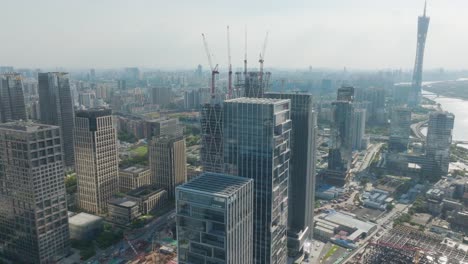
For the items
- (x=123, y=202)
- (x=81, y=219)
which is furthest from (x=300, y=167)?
(x=81, y=219)

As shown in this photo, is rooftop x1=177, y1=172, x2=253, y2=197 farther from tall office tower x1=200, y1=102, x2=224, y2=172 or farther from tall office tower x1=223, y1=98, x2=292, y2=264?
tall office tower x1=200, y1=102, x2=224, y2=172

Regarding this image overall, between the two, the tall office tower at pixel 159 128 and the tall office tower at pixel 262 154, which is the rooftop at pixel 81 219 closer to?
the tall office tower at pixel 262 154

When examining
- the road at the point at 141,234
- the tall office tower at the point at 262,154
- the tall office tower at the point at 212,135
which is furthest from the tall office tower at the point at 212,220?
the road at the point at 141,234

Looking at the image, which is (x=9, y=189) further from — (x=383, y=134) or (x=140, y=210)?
(x=383, y=134)

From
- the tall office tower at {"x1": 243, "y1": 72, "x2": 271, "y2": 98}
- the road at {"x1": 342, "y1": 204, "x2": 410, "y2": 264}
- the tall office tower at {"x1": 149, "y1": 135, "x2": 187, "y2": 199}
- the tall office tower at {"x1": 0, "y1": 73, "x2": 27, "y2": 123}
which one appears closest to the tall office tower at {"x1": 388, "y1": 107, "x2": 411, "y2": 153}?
the road at {"x1": 342, "y1": 204, "x2": 410, "y2": 264}

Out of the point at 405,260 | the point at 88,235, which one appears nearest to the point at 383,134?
the point at 405,260
